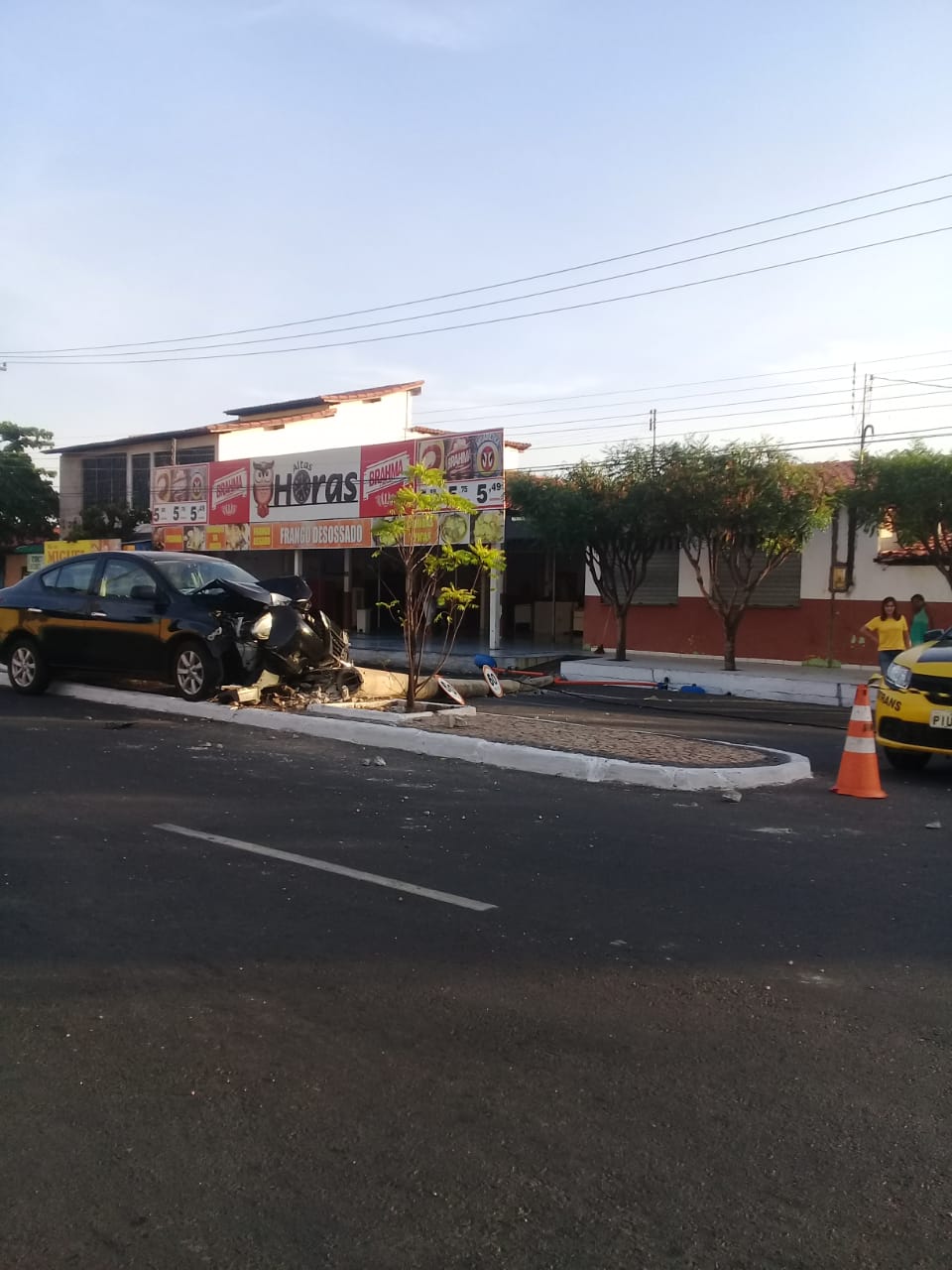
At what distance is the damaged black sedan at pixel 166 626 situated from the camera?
11.9m

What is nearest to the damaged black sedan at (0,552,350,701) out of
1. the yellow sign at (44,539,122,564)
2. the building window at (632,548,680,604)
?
the building window at (632,548,680,604)

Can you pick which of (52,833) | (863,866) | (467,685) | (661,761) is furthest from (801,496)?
(52,833)

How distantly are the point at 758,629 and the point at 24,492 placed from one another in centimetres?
3504

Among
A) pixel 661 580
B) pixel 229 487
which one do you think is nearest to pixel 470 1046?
pixel 661 580

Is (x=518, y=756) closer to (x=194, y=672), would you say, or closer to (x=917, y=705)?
(x=917, y=705)

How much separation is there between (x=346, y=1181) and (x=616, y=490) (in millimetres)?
19027

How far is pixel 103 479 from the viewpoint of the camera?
4491cm

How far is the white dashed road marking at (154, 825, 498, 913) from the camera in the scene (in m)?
5.47

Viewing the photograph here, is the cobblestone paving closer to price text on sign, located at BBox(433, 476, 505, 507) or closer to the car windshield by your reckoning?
the car windshield

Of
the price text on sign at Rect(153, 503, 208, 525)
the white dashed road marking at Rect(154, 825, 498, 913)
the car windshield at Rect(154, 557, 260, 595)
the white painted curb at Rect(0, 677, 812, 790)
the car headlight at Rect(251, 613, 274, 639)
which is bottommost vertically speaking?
the white dashed road marking at Rect(154, 825, 498, 913)

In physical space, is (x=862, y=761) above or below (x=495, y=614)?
below

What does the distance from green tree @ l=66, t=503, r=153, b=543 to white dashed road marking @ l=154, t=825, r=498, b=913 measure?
37262 millimetres

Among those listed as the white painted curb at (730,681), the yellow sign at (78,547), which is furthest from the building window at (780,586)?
the yellow sign at (78,547)

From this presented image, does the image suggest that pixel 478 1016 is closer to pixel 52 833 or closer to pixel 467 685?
pixel 52 833
